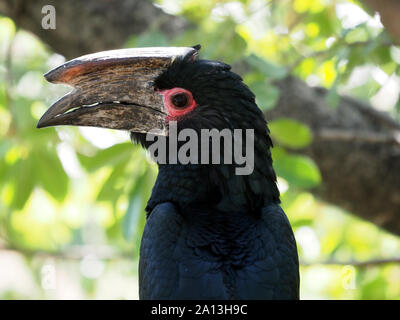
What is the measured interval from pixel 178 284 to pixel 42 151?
2.61 metres

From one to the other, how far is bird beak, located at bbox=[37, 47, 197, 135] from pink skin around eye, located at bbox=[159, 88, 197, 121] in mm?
29

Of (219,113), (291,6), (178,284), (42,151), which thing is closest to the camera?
(178,284)

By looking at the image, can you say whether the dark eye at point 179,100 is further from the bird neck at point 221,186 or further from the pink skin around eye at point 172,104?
the bird neck at point 221,186

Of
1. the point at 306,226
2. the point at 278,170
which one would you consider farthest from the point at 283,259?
the point at 306,226

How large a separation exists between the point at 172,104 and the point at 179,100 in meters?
0.04

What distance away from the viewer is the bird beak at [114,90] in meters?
3.81

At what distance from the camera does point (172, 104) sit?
13.2ft

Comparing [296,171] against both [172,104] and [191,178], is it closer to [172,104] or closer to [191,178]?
[191,178]

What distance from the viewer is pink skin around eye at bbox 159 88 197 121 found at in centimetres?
401

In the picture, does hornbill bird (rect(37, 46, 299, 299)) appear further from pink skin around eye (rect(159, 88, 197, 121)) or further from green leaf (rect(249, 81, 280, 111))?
green leaf (rect(249, 81, 280, 111))

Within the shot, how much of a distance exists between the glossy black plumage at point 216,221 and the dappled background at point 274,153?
78 centimetres

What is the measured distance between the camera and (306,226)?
6027 mm

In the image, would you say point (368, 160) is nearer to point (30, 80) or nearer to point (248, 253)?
point (248, 253)

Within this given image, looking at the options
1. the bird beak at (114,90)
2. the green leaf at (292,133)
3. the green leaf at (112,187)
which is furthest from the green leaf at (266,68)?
the green leaf at (112,187)
